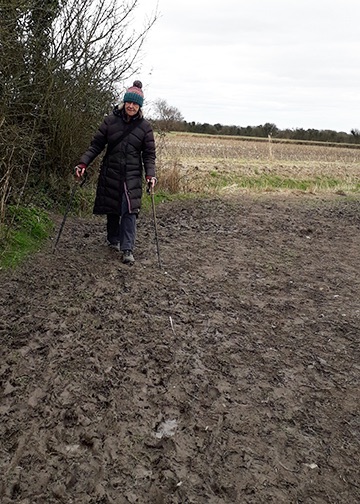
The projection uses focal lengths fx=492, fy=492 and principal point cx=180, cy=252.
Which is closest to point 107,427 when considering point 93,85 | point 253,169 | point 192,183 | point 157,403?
point 157,403

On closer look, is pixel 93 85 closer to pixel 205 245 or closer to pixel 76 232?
pixel 76 232

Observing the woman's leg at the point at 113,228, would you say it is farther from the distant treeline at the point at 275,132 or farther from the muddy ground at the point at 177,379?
the distant treeline at the point at 275,132

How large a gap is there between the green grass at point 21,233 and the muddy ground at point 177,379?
0.90 feet

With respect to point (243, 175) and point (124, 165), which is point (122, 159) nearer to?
point (124, 165)

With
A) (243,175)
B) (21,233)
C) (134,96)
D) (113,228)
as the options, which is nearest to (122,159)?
(134,96)

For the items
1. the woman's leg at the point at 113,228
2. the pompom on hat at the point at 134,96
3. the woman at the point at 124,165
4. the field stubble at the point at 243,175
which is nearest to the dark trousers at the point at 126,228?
the woman at the point at 124,165

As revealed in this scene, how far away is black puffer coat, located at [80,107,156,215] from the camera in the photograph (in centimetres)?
639

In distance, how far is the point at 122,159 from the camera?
643 centimetres

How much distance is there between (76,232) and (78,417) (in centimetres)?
508

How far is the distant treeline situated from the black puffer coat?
42266 millimetres

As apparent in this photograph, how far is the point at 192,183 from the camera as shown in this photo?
527 inches

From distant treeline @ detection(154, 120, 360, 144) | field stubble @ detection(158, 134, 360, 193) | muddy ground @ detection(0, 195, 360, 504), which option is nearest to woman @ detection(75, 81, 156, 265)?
muddy ground @ detection(0, 195, 360, 504)

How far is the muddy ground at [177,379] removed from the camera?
9.72 ft

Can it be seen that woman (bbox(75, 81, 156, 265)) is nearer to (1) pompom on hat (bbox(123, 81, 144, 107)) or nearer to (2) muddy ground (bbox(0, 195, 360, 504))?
(1) pompom on hat (bbox(123, 81, 144, 107))
